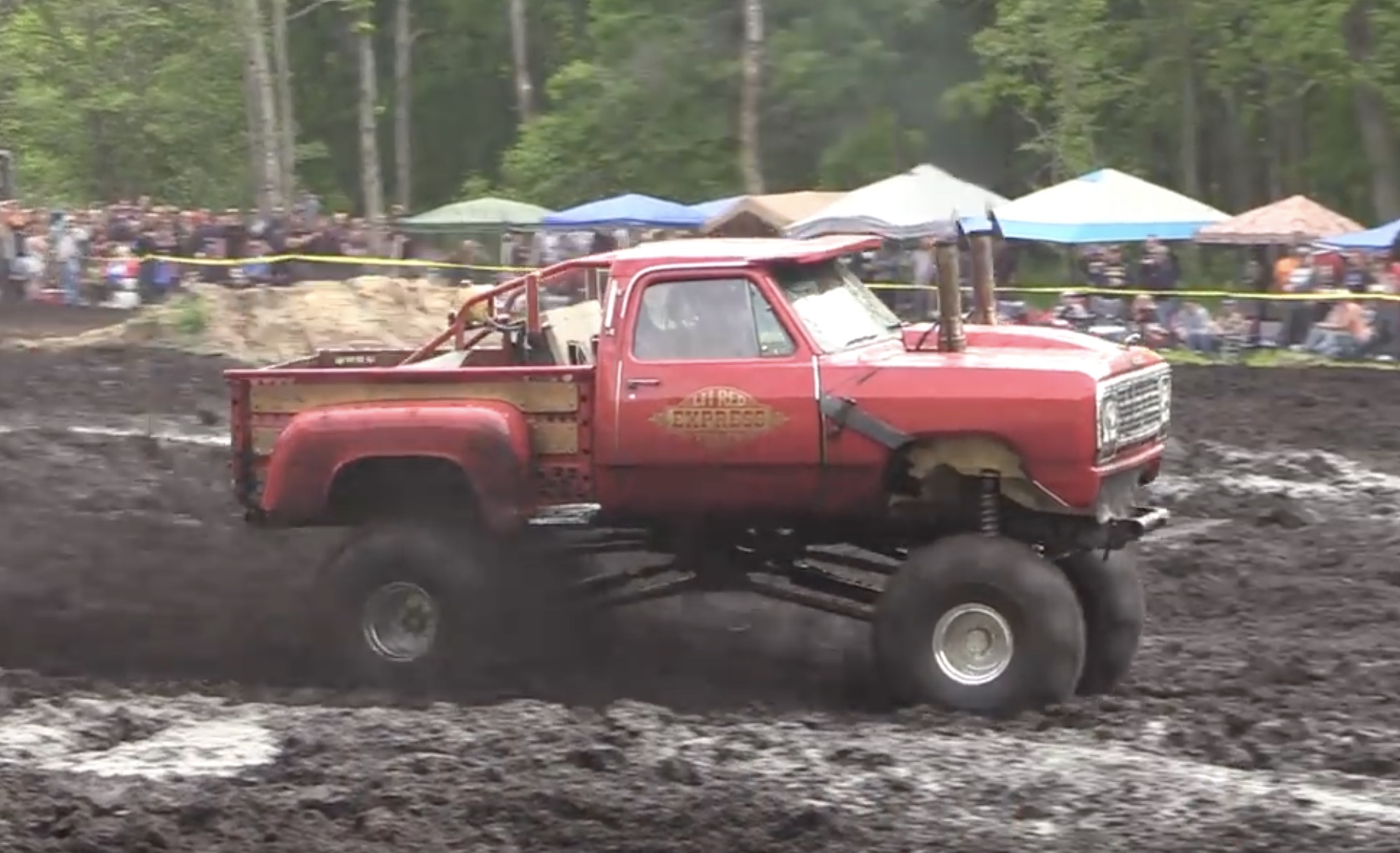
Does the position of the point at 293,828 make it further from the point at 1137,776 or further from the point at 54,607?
the point at 54,607

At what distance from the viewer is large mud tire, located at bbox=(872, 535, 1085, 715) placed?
29.6ft

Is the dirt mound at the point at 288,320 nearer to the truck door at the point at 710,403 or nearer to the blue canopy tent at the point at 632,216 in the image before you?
the blue canopy tent at the point at 632,216

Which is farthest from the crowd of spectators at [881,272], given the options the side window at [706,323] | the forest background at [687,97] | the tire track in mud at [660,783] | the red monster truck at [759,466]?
the tire track in mud at [660,783]

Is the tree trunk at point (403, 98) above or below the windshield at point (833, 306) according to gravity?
above

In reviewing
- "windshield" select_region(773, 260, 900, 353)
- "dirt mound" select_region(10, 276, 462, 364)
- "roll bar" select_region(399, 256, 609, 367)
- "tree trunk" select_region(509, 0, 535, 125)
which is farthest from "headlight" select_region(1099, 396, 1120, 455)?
"tree trunk" select_region(509, 0, 535, 125)

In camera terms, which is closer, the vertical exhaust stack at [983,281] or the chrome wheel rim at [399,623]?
the vertical exhaust stack at [983,281]

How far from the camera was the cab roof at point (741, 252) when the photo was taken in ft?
31.7

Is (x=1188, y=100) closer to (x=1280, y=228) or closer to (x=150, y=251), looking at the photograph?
(x=1280, y=228)

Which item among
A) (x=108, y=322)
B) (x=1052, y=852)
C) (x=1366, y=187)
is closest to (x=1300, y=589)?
(x=1052, y=852)

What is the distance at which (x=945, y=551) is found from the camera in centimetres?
920

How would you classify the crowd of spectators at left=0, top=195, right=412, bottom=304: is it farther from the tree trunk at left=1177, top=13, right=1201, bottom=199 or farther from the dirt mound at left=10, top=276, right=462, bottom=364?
the tree trunk at left=1177, top=13, right=1201, bottom=199

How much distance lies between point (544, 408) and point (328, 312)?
16667 millimetres

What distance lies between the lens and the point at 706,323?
9594 mm

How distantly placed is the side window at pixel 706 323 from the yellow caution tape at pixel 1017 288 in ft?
38.3
